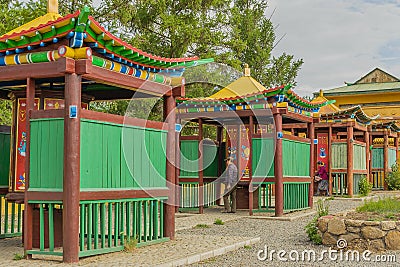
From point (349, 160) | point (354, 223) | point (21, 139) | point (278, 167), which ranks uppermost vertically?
point (21, 139)

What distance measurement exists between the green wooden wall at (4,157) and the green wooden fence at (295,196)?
753cm

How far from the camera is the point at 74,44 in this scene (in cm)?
809

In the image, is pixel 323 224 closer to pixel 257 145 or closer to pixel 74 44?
pixel 74 44

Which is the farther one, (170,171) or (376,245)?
(170,171)

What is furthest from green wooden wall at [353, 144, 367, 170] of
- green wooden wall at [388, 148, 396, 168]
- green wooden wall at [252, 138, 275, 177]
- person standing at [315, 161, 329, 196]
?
green wooden wall at [252, 138, 275, 177]

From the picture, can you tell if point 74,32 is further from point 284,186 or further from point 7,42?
point 284,186

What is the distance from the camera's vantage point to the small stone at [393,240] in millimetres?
9273

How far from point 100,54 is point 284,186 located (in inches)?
322

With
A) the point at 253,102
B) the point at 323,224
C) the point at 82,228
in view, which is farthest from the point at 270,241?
the point at 253,102

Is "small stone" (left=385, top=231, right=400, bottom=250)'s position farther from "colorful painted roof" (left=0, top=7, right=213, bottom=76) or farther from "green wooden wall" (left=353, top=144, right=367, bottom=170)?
"green wooden wall" (left=353, top=144, right=367, bottom=170)

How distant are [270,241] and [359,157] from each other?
13.2m

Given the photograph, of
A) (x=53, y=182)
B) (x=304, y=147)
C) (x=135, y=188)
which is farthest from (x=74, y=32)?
(x=304, y=147)

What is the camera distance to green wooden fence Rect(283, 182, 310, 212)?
51.4ft

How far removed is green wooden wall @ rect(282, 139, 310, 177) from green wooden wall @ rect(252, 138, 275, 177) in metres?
0.37
